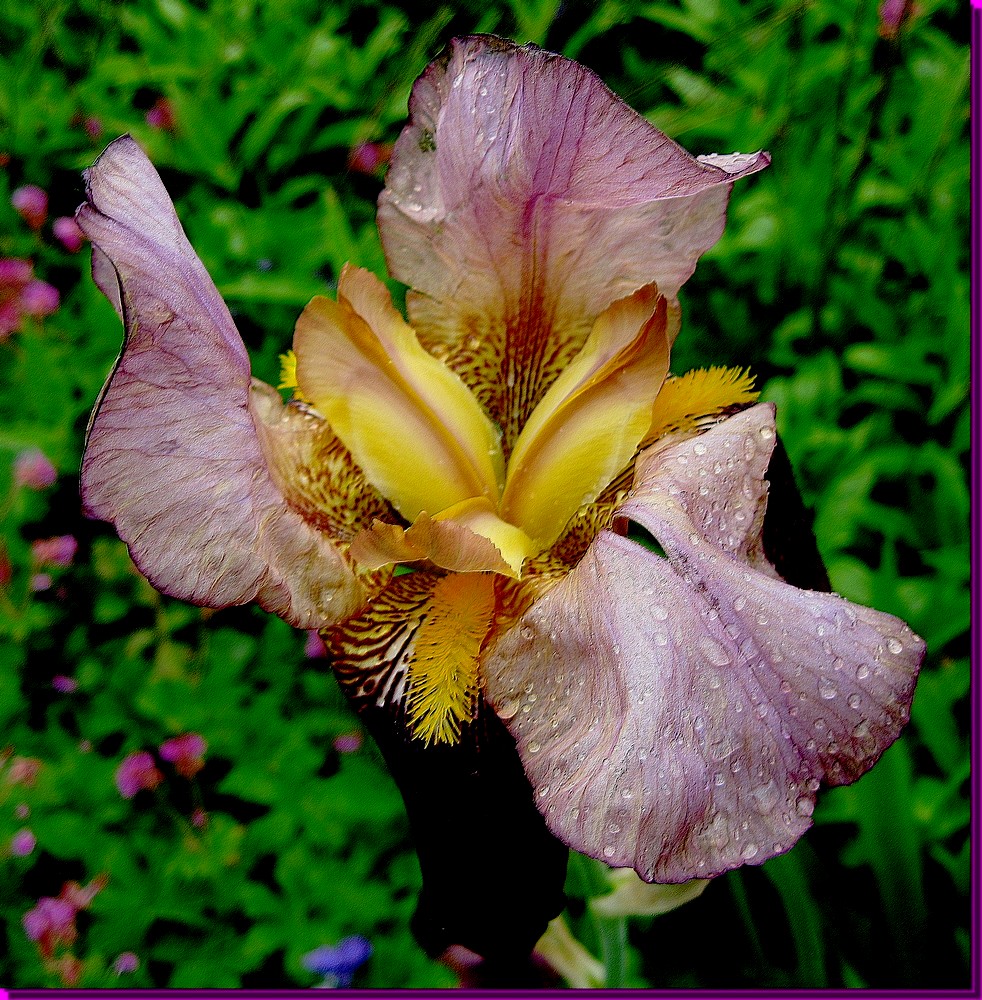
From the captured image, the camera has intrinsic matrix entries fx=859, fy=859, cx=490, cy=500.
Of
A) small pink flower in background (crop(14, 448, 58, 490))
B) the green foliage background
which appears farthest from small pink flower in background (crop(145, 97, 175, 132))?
small pink flower in background (crop(14, 448, 58, 490))

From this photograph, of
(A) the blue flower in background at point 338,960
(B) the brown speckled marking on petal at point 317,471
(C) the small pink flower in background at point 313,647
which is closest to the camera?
(B) the brown speckled marking on petal at point 317,471

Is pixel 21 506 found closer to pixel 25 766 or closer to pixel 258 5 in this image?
pixel 25 766

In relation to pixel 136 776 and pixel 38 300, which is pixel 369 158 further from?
pixel 136 776

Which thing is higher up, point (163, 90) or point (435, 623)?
point (163, 90)

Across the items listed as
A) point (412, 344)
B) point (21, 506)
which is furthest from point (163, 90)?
point (412, 344)

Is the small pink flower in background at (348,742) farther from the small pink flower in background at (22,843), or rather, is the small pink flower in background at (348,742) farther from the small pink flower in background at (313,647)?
the small pink flower in background at (22,843)

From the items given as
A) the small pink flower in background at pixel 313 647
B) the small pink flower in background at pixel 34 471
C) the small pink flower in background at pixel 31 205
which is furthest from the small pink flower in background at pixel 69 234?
the small pink flower in background at pixel 313 647
